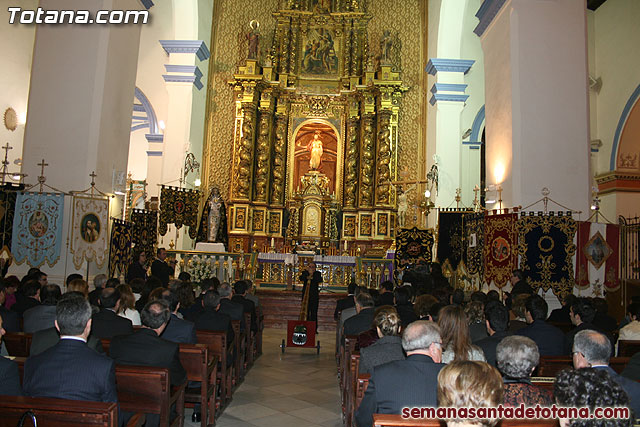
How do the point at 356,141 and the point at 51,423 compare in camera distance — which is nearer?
the point at 51,423

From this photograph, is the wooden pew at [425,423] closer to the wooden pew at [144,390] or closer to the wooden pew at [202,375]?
the wooden pew at [144,390]

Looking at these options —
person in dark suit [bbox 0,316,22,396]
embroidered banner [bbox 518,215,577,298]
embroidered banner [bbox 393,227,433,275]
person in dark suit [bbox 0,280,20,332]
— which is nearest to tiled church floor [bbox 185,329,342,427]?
person in dark suit [bbox 0,280,20,332]

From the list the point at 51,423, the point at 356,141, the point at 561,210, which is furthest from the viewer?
the point at 356,141

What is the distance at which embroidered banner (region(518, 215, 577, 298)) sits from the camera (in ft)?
25.7

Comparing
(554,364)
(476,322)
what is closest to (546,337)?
(554,364)

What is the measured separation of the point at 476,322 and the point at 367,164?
1226 centimetres

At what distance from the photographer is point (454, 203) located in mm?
14617

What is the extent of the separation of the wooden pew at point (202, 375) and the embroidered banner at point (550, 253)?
4943mm

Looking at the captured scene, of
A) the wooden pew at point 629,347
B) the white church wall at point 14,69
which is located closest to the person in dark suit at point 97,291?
the wooden pew at point 629,347

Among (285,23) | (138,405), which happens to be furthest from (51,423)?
(285,23)

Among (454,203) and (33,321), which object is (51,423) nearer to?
(33,321)

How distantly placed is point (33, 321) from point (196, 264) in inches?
307

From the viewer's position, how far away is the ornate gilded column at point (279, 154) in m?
17.1

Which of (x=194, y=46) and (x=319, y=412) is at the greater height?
(x=194, y=46)
